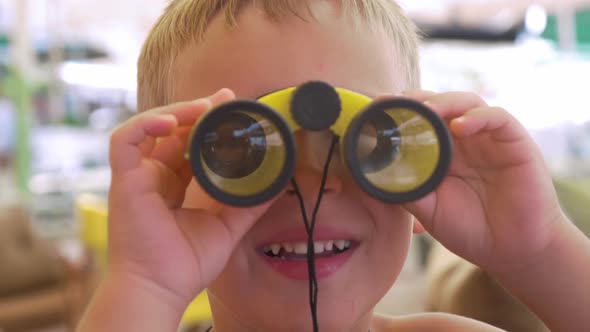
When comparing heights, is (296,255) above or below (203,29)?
below

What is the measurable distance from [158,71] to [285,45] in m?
0.26

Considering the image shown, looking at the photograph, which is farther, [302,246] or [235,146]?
[302,246]

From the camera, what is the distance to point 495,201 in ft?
2.63

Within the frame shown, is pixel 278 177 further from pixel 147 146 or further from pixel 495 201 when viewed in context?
pixel 495 201

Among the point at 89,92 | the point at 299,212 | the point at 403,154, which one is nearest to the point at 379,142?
the point at 403,154

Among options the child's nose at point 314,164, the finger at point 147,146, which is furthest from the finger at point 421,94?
the finger at point 147,146

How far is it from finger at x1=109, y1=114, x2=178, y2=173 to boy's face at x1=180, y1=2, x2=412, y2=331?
0.13 m

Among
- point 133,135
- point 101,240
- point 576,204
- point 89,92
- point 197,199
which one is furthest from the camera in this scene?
point 89,92

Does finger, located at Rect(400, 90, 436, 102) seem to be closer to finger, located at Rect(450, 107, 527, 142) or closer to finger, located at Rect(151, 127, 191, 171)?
finger, located at Rect(450, 107, 527, 142)

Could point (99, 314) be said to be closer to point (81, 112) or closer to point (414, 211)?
point (414, 211)

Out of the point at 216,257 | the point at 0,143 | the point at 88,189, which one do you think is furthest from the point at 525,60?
the point at 216,257

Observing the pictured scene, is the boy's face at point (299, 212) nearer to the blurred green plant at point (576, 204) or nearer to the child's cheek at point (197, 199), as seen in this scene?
the child's cheek at point (197, 199)

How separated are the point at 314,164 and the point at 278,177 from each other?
134 millimetres

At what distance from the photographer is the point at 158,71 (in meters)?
0.96
